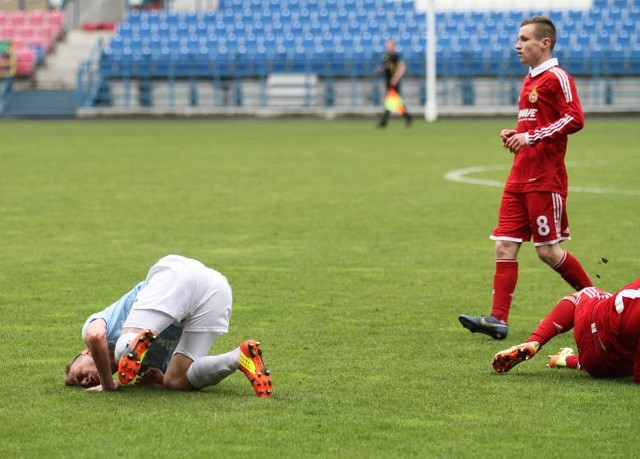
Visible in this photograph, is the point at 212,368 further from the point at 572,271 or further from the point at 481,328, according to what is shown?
the point at 572,271

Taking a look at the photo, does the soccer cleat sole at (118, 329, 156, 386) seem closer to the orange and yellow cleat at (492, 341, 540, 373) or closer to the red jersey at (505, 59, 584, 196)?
the orange and yellow cleat at (492, 341, 540, 373)

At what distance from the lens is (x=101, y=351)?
5621 mm

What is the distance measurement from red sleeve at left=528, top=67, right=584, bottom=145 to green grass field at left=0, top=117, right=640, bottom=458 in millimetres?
1151

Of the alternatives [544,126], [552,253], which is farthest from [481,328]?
[544,126]

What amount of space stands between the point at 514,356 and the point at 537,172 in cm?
177

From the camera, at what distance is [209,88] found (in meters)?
41.4

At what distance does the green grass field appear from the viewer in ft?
16.8

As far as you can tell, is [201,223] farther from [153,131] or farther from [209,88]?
[209,88]

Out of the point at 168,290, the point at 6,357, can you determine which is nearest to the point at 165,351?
the point at 168,290

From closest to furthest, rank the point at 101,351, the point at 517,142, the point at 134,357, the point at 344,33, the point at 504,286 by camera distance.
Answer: the point at 134,357
the point at 101,351
the point at 517,142
the point at 504,286
the point at 344,33

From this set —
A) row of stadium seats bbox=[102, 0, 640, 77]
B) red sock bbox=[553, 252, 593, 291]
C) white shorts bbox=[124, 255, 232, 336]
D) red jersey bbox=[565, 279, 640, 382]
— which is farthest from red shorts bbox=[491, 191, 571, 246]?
row of stadium seats bbox=[102, 0, 640, 77]

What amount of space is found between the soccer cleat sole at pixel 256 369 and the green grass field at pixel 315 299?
76 millimetres

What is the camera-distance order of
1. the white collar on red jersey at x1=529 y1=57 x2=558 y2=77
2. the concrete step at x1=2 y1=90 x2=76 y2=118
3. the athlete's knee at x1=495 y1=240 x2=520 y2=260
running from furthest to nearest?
the concrete step at x1=2 y1=90 x2=76 y2=118
the athlete's knee at x1=495 y1=240 x2=520 y2=260
the white collar on red jersey at x1=529 y1=57 x2=558 y2=77

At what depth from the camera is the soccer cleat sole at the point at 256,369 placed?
568 cm
